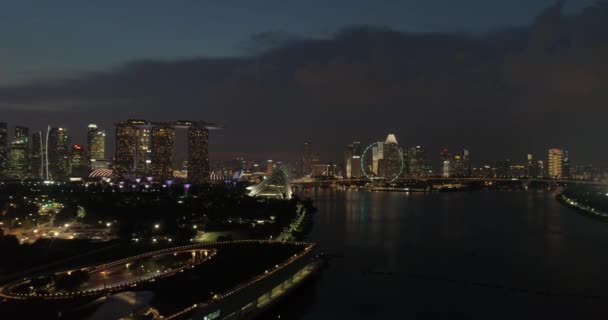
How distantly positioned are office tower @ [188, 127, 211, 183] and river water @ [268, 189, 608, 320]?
1149 inches

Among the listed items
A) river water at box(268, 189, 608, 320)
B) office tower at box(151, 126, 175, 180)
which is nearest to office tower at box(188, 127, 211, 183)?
office tower at box(151, 126, 175, 180)

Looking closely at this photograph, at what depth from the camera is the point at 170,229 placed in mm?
13586

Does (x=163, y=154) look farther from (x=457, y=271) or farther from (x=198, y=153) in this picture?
(x=457, y=271)

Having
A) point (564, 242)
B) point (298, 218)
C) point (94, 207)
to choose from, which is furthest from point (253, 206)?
point (564, 242)

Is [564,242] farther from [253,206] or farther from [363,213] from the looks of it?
[253,206]

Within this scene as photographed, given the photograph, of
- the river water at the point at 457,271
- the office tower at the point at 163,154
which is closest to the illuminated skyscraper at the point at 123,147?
the office tower at the point at 163,154

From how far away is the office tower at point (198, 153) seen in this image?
4624 centimetres

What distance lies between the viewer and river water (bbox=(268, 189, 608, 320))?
26.9 feet

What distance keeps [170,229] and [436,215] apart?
34.9 ft

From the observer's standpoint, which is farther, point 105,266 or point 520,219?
point 520,219

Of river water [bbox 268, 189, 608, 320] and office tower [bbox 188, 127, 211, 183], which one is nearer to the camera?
river water [bbox 268, 189, 608, 320]

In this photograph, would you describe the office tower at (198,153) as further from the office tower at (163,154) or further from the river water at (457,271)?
the river water at (457,271)

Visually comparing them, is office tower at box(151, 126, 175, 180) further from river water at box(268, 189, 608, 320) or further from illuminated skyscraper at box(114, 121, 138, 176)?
river water at box(268, 189, 608, 320)

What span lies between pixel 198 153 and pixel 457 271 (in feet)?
124
